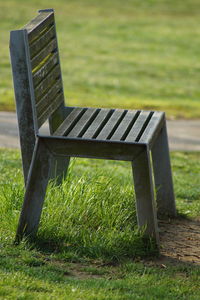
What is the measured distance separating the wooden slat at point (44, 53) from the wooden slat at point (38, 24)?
13 centimetres

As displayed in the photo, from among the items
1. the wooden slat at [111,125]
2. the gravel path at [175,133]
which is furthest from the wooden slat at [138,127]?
the gravel path at [175,133]

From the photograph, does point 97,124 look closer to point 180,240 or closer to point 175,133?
point 180,240

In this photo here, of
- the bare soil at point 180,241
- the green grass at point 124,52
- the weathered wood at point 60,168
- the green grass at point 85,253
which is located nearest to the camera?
the green grass at point 85,253

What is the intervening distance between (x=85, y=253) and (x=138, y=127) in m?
0.99

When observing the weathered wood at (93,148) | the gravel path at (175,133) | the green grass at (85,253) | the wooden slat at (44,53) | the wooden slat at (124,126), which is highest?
the gravel path at (175,133)

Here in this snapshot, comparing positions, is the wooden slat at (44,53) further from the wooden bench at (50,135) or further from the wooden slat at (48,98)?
the wooden slat at (48,98)

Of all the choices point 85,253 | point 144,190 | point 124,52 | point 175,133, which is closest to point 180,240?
point 144,190

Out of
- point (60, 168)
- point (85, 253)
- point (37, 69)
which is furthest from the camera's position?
point (60, 168)

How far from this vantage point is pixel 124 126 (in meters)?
5.05

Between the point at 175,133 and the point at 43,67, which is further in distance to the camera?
the point at 175,133

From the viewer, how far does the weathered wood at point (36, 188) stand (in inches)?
180

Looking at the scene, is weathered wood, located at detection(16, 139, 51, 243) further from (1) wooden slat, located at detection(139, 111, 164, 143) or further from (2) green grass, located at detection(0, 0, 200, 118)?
(2) green grass, located at detection(0, 0, 200, 118)

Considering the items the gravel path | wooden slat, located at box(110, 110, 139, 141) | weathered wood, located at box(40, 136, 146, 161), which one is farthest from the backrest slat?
the gravel path

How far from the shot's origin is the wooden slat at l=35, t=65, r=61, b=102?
4.87 metres
